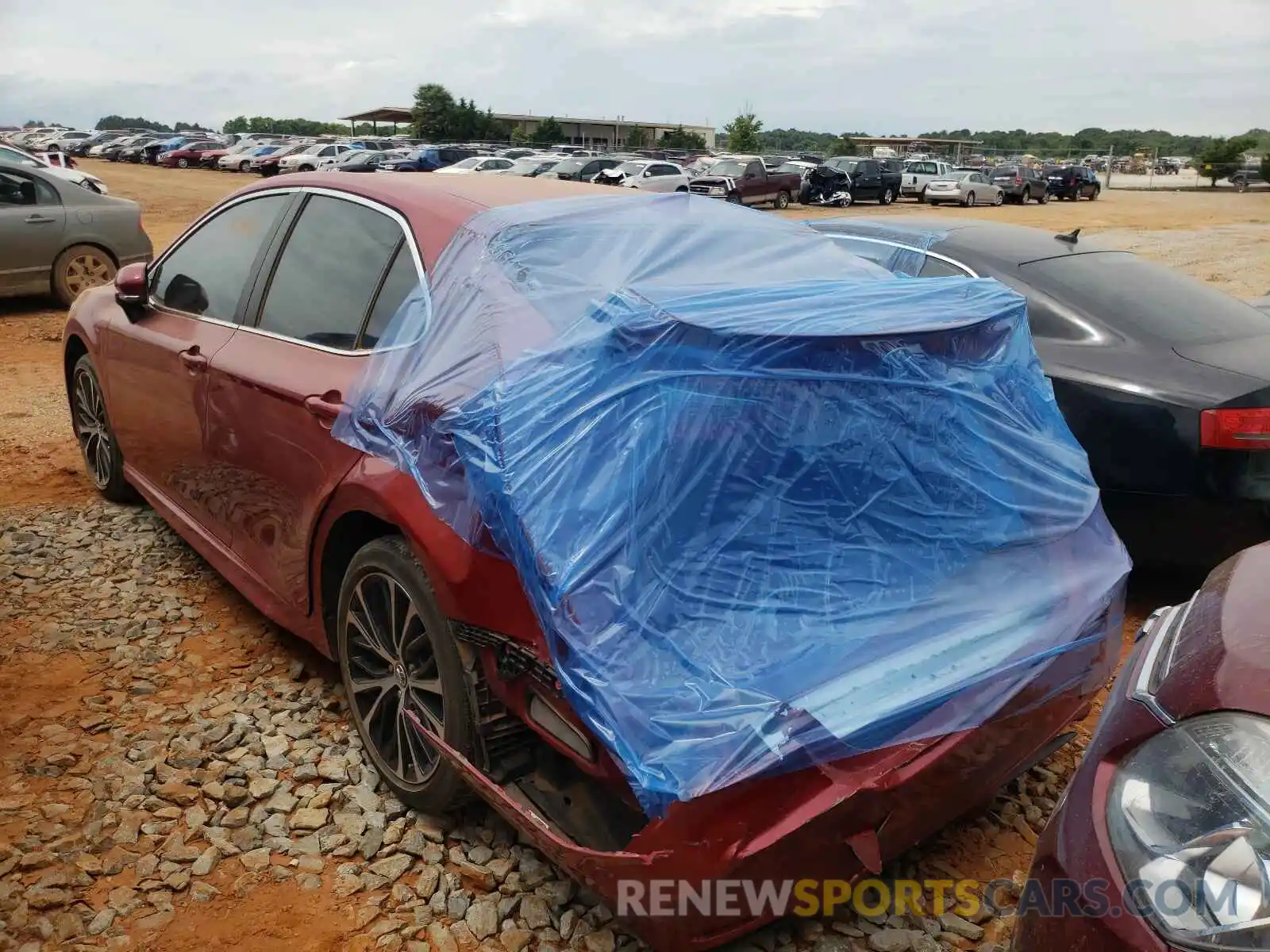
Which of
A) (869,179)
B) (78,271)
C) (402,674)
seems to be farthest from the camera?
(869,179)

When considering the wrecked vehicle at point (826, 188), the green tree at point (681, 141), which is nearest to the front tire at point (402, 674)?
the wrecked vehicle at point (826, 188)

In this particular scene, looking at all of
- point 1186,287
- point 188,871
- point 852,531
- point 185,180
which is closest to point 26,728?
point 188,871

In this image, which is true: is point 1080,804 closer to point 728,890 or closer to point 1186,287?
point 728,890

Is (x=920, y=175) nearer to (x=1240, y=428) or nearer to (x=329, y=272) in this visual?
(x=1240, y=428)

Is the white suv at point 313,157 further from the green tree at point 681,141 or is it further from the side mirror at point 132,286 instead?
the green tree at point 681,141

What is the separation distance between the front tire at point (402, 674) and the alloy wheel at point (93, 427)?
2.58 m

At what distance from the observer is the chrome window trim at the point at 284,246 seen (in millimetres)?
2906

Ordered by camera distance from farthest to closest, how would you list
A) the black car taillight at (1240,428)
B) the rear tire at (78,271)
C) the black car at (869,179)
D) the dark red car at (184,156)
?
the dark red car at (184,156) → the black car at (869,179) → the rear tire at (78,271) → the black car taillight at (1240,428)

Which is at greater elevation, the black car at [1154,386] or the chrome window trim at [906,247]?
the chrome window trim at [906,247]

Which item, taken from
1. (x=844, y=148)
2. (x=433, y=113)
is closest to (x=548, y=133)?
(x=433, y=113)

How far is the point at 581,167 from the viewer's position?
30516 mm

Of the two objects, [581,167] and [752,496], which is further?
[581,167]

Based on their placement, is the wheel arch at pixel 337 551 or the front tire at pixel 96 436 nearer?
the wheel arch at pixel 337 551

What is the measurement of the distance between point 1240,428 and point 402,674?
3.26 metres
